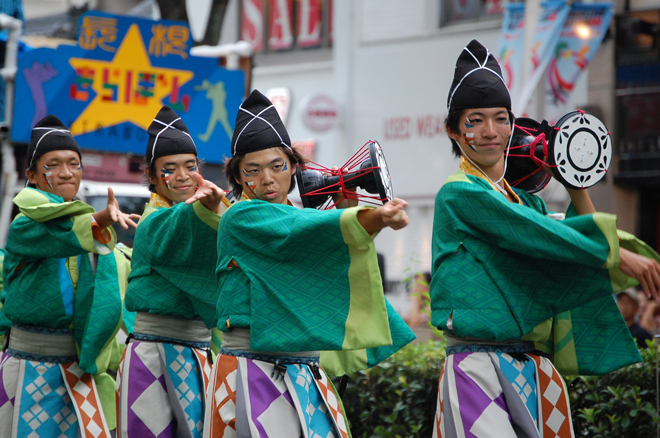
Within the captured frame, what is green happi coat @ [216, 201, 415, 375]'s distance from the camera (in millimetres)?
3158

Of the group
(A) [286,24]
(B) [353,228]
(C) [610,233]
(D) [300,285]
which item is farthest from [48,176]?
(A) [286,24]

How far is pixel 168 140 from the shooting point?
4.25m

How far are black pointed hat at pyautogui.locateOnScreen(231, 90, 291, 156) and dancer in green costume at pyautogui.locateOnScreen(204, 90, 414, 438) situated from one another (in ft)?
0.06

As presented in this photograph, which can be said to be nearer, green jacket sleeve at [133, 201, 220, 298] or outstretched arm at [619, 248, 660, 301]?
outstretched arm at [619, 248, 660, 301]

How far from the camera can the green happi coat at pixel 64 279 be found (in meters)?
3.99

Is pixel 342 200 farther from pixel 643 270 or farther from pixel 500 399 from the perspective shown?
pixel 643 270

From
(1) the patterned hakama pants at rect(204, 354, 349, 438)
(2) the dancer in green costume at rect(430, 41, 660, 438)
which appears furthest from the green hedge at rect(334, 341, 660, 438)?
(1) the patterned hakama pants at rect(204, 354, 349, 438)

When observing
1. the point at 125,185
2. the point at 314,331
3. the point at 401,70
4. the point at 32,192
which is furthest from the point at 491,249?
the point at 401,70

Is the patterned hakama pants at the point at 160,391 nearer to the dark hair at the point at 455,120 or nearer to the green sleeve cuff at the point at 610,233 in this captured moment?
the dark hair at the point at 455,120

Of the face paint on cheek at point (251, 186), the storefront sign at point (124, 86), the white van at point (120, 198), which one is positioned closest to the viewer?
the face paint on cheek at point (251, 186)

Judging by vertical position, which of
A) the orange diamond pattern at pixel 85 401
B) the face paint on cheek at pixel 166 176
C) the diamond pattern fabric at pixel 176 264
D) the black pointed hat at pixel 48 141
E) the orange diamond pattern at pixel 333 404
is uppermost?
the black pointed hat at pixel 48 141

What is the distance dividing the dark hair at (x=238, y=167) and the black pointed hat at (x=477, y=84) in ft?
2.25

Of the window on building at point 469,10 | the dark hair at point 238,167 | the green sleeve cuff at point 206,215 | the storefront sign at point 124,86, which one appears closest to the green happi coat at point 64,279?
the green sleeve cuff at point 206,215

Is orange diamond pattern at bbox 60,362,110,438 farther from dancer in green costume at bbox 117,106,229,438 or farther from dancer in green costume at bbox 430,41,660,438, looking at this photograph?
dancer in green costume at bbox 430,41,660,438
